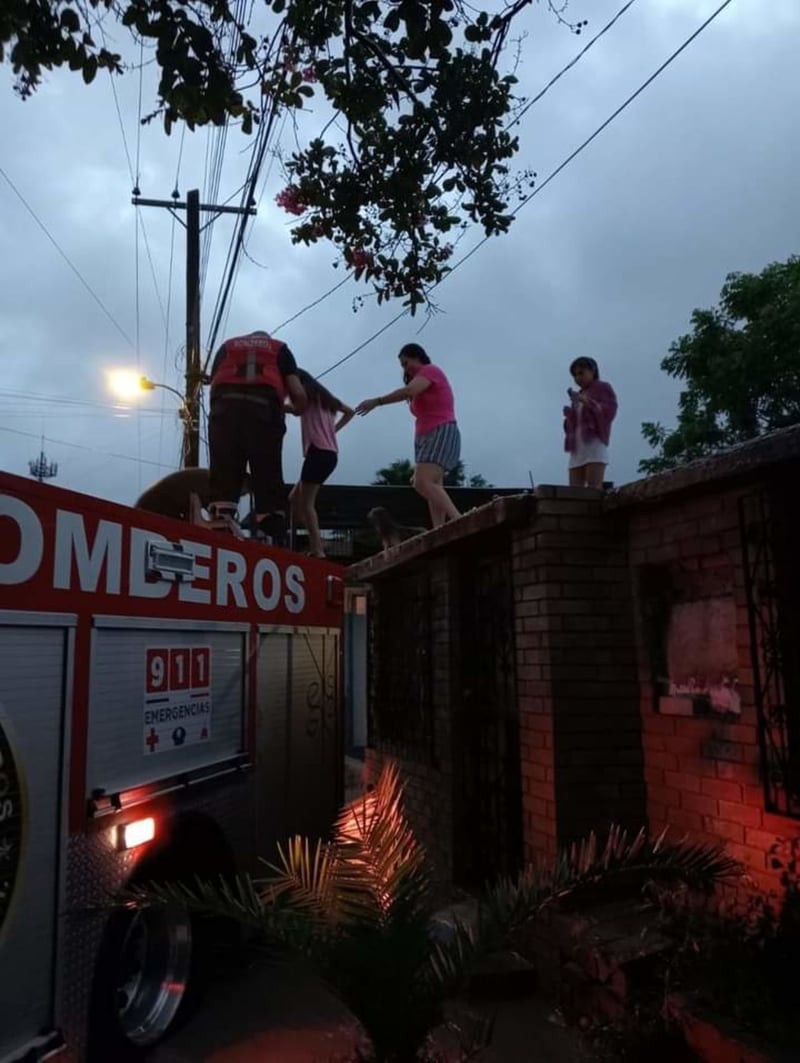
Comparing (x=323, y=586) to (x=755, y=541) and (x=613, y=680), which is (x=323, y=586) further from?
(x=755, y=541)

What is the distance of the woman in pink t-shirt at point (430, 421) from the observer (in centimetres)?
679

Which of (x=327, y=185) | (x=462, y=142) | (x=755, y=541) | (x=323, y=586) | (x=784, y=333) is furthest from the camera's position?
(x=784, y=333)

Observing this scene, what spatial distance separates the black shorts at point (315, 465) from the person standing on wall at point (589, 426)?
194 centimetres

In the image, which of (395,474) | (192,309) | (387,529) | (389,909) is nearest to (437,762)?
(387,529)

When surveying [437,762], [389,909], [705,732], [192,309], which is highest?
[192,309]

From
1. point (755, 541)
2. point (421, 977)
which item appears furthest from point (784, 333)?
point (421, 977)

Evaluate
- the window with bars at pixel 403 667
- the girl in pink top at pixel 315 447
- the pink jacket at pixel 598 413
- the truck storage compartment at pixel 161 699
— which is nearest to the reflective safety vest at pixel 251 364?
the girl in pink top at pixel 315 447

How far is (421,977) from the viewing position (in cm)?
288

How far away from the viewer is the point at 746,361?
13227 mm

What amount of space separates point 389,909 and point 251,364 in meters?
4.19

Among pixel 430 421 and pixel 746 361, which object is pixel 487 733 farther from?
pixel 746 361

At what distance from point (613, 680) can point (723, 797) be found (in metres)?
0.84

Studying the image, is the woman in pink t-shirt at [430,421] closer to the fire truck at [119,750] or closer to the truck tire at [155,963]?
the fire truck at [119,750]

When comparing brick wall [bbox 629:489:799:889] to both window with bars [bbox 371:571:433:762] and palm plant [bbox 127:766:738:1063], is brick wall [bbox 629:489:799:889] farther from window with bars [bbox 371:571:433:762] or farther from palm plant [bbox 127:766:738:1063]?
window with bars [bbox 371:571:433:762]
